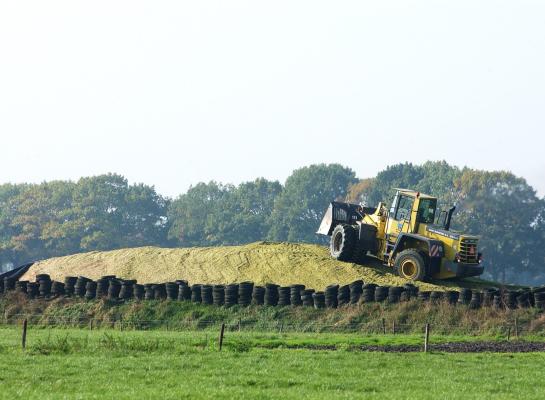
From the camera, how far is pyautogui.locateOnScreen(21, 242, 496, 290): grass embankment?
171 ft

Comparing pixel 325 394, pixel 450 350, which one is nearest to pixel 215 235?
pixel 450 350

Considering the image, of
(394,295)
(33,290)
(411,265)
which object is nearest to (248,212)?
(33,290)

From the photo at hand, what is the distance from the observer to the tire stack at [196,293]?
50.5 meters

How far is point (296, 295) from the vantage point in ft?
160

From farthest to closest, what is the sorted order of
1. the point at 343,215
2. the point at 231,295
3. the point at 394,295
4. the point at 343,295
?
the point at 343,215 → the point at 231,295 → the point at 343,295 → the point at 394,295

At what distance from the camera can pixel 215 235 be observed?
427ft

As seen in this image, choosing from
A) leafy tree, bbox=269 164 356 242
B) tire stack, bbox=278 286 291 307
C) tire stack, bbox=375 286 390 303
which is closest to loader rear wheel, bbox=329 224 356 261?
tire stack, bbox=278 286 291 307

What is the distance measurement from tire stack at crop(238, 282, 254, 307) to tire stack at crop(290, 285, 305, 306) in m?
2.03

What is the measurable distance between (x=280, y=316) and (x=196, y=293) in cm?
476

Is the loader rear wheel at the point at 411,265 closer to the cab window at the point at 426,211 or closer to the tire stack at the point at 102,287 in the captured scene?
the cab window at the point at 426,211

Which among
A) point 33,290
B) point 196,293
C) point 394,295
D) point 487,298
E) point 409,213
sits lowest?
point 33,290

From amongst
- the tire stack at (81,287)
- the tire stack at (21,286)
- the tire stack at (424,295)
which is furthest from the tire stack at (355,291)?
the tire stack at (21,286)

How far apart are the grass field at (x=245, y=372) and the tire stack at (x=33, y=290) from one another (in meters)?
14.9

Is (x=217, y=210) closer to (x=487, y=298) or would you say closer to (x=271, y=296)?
(x=271, y=296)
